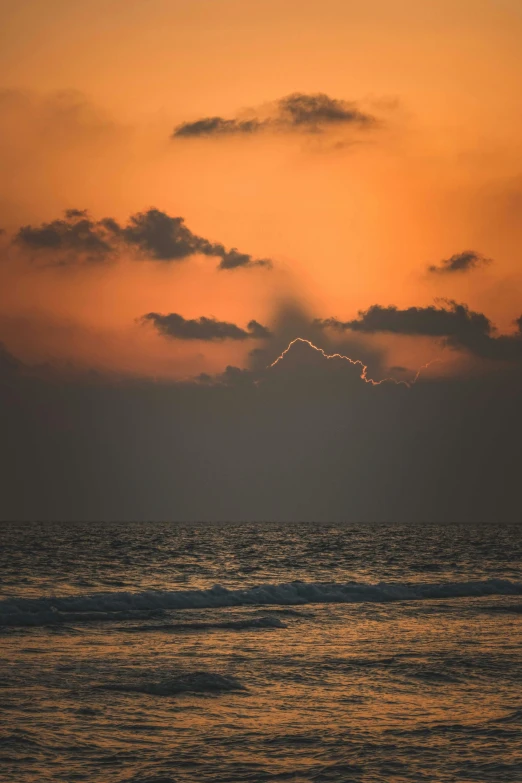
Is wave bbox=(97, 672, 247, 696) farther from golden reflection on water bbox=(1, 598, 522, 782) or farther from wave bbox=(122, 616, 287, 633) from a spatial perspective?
wave bbox=(122, 616, 287, 633)

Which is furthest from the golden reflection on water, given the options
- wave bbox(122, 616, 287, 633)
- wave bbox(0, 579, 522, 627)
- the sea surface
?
wave bbox(0, 579, 522, 627)

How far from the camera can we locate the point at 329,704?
16656 mm

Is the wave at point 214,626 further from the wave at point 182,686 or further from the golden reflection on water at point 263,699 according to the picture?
the wave at point 182,686

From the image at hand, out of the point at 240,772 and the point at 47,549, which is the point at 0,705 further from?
the point at 47,549

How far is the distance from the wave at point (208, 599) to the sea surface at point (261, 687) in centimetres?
13

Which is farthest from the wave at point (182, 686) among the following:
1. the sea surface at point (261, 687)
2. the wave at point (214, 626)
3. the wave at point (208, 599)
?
the wave at point (208, 599)

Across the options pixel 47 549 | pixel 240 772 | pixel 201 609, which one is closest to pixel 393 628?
pixel 201 609

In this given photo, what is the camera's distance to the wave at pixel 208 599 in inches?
1204

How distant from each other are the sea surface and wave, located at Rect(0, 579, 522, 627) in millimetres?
131

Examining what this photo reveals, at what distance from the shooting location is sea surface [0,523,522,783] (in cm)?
1280

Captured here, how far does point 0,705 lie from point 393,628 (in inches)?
616

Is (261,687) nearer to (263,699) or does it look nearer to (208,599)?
(263,699)

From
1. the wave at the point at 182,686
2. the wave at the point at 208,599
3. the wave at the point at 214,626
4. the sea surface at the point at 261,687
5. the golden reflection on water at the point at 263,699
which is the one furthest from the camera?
the wave at the point at 208,599

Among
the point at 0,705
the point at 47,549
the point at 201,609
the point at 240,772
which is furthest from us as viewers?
the point at 47,549
